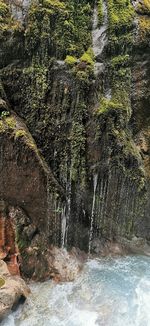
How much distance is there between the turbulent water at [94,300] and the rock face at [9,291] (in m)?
0.23

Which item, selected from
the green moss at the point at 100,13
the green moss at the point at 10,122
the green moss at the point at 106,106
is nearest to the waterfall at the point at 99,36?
the green moss at the point at 100,13

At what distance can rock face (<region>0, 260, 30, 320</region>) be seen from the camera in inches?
317

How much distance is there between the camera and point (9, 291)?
26.9 ft

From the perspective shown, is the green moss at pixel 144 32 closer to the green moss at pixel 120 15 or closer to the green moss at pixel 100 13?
the green moss at pixel 120 15

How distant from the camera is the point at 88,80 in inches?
372

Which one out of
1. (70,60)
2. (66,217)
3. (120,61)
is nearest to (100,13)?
(120,61)

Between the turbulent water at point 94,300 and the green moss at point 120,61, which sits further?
the green moss at point 120,61

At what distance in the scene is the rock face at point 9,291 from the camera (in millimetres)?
8055

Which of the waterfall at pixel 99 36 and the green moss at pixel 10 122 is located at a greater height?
the waterfall at pixel 99 36

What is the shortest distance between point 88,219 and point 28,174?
7.12 ft

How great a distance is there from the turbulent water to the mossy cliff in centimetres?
123

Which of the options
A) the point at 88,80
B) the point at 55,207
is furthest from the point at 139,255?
the point at 88,80

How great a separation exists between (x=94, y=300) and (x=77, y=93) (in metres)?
4.75

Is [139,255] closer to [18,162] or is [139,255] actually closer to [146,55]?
[18,162]
